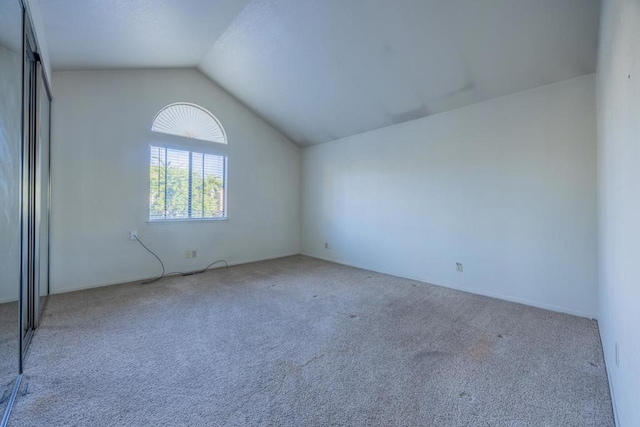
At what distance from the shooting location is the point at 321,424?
134cm

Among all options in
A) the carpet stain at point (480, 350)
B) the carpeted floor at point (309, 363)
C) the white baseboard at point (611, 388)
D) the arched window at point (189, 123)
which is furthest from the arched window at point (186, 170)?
the white baseboard at point (611, 388)

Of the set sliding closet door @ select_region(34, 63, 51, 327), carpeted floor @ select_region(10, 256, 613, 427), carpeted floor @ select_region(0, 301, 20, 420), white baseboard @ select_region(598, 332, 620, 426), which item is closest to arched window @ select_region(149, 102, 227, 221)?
sliding closet door @ select_region(34, 63, 51, 327)

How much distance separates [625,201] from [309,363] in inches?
77.2

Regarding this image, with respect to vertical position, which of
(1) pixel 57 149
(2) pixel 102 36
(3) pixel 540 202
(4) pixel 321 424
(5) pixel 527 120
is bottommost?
(4) pixel 321 424

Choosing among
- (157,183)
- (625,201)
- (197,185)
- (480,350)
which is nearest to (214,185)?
(197,185)

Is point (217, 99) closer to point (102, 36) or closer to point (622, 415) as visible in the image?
point (102, 36)

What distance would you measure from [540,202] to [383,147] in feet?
7.13

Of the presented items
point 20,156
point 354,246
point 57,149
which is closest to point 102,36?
point 57,149

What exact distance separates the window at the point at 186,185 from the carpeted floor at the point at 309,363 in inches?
56.1

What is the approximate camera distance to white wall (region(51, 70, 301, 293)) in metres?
3.24

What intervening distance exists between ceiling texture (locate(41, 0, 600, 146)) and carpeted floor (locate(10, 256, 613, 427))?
250cm

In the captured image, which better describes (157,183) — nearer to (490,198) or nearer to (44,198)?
(44,198)

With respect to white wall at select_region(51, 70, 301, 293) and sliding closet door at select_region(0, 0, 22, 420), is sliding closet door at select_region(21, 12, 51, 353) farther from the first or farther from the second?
white wall at select_region(51, 70, 301, 293)

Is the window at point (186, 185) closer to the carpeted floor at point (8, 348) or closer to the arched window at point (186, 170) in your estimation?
the arched window at point (186, 170)
